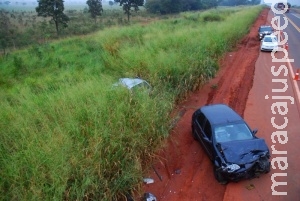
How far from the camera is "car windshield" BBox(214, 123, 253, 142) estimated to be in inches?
297

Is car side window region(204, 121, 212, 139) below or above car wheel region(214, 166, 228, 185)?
above

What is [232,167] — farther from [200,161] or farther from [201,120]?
[201,120]

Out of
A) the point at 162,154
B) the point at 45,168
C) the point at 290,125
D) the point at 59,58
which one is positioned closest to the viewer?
the point at 45,168

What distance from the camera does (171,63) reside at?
11.3 meters

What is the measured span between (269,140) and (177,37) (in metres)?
8.89

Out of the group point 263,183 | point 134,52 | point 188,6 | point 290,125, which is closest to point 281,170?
point 263,183

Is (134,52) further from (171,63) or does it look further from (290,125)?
(290,125)

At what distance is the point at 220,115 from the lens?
823 centimetres

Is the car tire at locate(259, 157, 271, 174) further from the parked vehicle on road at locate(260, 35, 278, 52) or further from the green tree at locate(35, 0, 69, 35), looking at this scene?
the green tree at locate(35, 0, 69, 35)

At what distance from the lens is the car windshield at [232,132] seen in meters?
7.53

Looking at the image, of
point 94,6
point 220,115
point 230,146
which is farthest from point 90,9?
point 230,146

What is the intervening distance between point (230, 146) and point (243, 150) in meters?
0.33

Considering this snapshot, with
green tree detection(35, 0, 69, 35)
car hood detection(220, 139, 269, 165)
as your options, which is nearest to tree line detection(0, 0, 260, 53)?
green tree detection(35, 0, 69, 35)

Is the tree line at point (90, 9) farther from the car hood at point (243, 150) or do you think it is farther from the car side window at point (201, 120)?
the car hood at point (243, 150)
